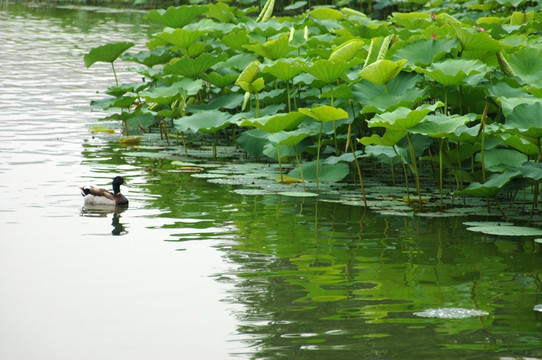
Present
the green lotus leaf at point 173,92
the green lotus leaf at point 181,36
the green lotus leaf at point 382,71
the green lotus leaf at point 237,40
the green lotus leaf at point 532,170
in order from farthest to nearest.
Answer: the green lotus leaf at point 237,40 → the green lotus leaf at point 181,36 → the green lotus leaf at point 173,92 → the green lotus leaf at point 382,71 → the green lotus leaf at point 532,170

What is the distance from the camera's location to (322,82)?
269 inches

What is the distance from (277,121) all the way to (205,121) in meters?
1.24

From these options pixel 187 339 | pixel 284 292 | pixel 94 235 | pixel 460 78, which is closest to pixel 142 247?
pixel 94 235

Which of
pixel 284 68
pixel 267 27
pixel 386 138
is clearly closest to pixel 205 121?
pixel 284 68

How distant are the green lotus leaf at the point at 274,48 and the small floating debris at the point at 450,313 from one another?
417cm

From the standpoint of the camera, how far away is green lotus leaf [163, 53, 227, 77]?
792cm

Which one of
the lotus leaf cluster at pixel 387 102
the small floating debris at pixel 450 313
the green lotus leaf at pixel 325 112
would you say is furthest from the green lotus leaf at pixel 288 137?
the small floating debris at pixel 450 313

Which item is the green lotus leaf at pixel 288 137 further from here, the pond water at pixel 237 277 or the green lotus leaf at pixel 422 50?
the green lotus leaf at pixel 422 50

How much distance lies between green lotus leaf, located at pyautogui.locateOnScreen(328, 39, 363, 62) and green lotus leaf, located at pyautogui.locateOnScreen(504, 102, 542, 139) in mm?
1723

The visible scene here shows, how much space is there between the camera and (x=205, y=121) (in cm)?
710

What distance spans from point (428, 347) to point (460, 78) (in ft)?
9.27

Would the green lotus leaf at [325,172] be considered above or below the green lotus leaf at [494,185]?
below

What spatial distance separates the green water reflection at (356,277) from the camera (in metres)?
3.44

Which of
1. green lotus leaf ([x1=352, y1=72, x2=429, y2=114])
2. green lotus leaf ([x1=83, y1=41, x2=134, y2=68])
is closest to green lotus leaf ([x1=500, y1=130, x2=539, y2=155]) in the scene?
green lotus leaf ([x1=352, y1=72, x2=429, y2=114])
